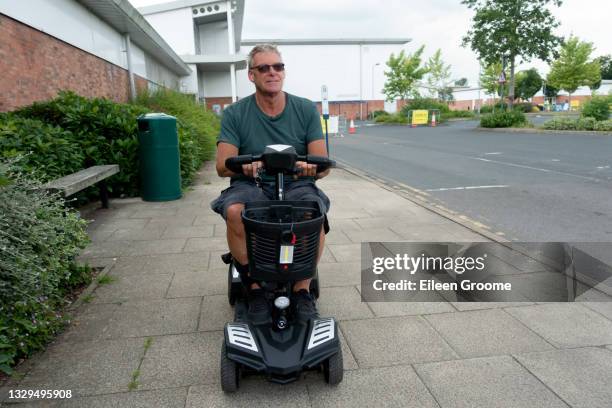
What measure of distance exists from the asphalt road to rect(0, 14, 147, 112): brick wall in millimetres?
6772

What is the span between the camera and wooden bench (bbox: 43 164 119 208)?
4316 mm

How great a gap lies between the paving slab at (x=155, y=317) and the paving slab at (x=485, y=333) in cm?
167

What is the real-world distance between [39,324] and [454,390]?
7.75 ft

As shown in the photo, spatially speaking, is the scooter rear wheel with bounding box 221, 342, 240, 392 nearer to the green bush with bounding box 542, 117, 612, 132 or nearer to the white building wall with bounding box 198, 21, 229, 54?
the green bush with bounding box 542, 117, 612, 132

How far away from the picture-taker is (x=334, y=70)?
2420 inches

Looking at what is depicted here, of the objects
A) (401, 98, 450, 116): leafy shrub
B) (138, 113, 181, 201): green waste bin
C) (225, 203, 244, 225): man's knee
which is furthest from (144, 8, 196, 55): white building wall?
(225, 203, 244, 225): man's knee

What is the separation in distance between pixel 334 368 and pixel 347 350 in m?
0.42

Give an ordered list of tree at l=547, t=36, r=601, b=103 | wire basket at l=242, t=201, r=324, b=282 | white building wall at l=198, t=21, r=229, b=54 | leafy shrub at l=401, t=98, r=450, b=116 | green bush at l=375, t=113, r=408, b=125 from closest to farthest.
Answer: wire basket at l=242, t=201, r=324, b=282 → white building wall at l=198, t=21, r=229, b=54 → green bush at l=375, t=113, r=408, b=125 → leafy shrub at l=401, t=98, r=450, b=116 → tree at l=547, t=36, r=601, b=103

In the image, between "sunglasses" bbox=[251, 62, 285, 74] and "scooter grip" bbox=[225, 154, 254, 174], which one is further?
"sunglasses" bbox=[251, 62, 285, 74]

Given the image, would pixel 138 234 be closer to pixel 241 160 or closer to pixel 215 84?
pixel 241 160

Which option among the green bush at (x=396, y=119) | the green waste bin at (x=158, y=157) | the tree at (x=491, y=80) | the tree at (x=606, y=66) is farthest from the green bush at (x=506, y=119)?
the tree at (x=606, y=66)

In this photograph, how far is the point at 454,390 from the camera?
2283 mm

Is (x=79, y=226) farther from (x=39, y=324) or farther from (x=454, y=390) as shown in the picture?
(x=454, y=390)

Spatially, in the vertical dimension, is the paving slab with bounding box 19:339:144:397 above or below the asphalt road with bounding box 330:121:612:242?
below
